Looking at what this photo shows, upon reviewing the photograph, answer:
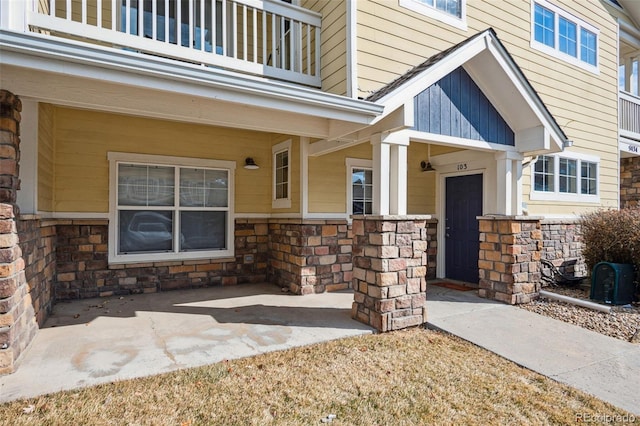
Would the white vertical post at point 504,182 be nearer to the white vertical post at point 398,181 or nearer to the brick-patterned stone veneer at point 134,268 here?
the white vertical post at point 398,181

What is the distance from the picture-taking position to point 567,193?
840cm

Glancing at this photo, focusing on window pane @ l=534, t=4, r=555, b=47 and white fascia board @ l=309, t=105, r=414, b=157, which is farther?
window pane @ l=534, t=4, r=555, b=47

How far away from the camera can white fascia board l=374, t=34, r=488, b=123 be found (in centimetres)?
437

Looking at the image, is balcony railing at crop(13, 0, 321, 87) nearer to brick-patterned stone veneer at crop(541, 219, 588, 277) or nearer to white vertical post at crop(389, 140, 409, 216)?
white vertical post at crop(389, 140, 409, 216)

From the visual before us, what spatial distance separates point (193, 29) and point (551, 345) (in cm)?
626

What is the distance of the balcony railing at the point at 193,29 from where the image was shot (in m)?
4.12

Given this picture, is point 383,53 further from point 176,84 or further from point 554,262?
point 554,262

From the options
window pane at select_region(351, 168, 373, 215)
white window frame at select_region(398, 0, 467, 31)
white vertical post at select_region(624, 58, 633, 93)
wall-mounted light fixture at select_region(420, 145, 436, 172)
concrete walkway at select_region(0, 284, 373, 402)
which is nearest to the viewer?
concrete walkway at select_region(0, 284, 373, 402)

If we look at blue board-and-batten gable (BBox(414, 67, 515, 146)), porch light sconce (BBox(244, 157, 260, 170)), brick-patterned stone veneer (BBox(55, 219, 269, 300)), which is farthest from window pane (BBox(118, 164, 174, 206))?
blue board-and-batten gable (BBox(414, 67, 515, 146))

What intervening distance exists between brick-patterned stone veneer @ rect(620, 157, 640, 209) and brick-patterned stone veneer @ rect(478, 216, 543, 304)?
7.15m

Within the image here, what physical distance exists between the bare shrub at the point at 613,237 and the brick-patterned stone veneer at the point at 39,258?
8.30m

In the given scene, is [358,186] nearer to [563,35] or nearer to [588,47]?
[563,35]

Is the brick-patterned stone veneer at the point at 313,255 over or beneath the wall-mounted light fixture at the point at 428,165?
beneath

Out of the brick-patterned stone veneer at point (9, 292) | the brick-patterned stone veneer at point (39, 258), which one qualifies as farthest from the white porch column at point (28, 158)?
the brick-patterned stone veneer at point (9, 292)
